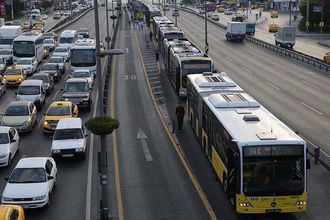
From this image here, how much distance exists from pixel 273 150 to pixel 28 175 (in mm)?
8994

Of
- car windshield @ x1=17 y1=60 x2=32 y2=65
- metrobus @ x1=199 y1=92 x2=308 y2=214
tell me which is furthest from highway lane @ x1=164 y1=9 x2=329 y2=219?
car windshield @ x1=17 y1=60 x2=32 y2=65

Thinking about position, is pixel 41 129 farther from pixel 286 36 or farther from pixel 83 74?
pixel 286 36

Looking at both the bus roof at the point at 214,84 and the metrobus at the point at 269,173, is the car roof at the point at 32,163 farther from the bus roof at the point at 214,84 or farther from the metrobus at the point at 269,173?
the bus roof at the point at 214,84

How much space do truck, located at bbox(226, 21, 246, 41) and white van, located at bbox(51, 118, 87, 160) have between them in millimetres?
57351

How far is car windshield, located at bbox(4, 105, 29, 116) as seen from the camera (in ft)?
107

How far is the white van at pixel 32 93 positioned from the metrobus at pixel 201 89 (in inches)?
417

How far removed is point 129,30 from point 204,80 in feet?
252

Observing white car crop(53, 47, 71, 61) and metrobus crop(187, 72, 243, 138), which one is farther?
white car crop(53, 47, 71, 61)

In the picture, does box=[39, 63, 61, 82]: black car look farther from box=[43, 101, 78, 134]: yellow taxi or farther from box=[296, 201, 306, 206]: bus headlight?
box=[296, 201, 306, 206]: bus headlight

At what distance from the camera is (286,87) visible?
46344 mm

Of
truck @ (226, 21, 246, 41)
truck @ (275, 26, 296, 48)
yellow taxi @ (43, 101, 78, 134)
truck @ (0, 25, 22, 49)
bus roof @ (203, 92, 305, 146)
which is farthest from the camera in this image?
truck @ (226, 21, 246, 41)

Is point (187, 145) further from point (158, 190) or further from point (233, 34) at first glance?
point (233, 34)

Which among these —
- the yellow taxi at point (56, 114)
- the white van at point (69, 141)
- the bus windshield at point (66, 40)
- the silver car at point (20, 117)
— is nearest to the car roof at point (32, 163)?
the white van at point (69, 141)

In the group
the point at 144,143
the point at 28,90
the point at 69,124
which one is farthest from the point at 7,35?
the point at 69,124
